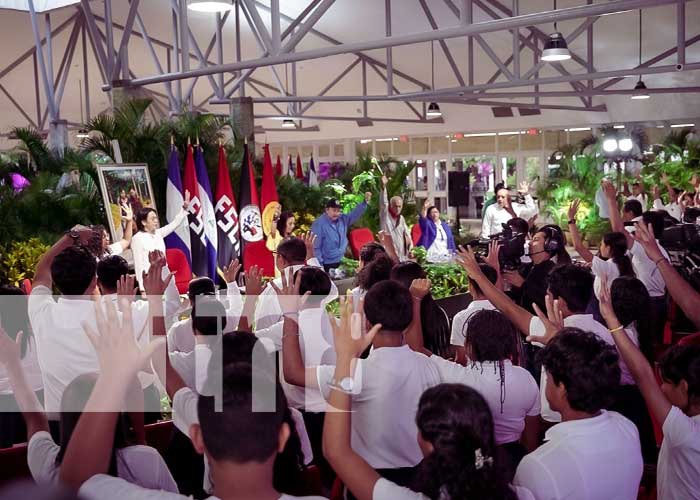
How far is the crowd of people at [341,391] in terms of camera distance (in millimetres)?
1809

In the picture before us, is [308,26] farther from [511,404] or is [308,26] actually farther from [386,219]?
[511,404]

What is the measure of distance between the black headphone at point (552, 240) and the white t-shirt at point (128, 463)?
3.57 m

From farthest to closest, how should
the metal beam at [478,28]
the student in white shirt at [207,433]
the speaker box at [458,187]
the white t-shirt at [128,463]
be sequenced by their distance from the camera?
the speaker box at [458,187]
the metal beam at [478,28]
the white t-shirt at [128,463]
the student in white shirt at [207,433]

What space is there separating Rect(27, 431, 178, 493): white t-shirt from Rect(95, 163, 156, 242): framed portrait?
20.2 ft

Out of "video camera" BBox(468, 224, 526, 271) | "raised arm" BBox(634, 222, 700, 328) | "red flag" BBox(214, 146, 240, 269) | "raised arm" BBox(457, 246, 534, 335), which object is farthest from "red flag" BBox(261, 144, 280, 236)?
"raised arm" BBox(634, 222, 700, 328)

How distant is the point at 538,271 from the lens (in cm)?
506

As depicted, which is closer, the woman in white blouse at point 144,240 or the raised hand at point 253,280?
the raised hand at point 253,280

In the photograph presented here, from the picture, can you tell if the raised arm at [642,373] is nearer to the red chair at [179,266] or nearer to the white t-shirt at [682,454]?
the white t-shirt at [682,454]

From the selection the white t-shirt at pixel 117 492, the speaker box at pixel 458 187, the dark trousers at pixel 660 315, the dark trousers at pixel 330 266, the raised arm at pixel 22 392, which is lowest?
the dark trousers at pixel 660 315

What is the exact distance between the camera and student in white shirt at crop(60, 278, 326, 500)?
1.74 m

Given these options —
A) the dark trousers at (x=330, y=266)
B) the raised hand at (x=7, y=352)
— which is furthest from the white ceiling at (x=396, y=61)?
the raised hand at (x=7, y=352)

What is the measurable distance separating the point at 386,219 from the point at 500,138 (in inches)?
453

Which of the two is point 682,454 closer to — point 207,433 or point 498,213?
point 207,433

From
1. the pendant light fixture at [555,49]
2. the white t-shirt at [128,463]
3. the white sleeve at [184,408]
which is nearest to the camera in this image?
the white t-shirt at [128,463]
